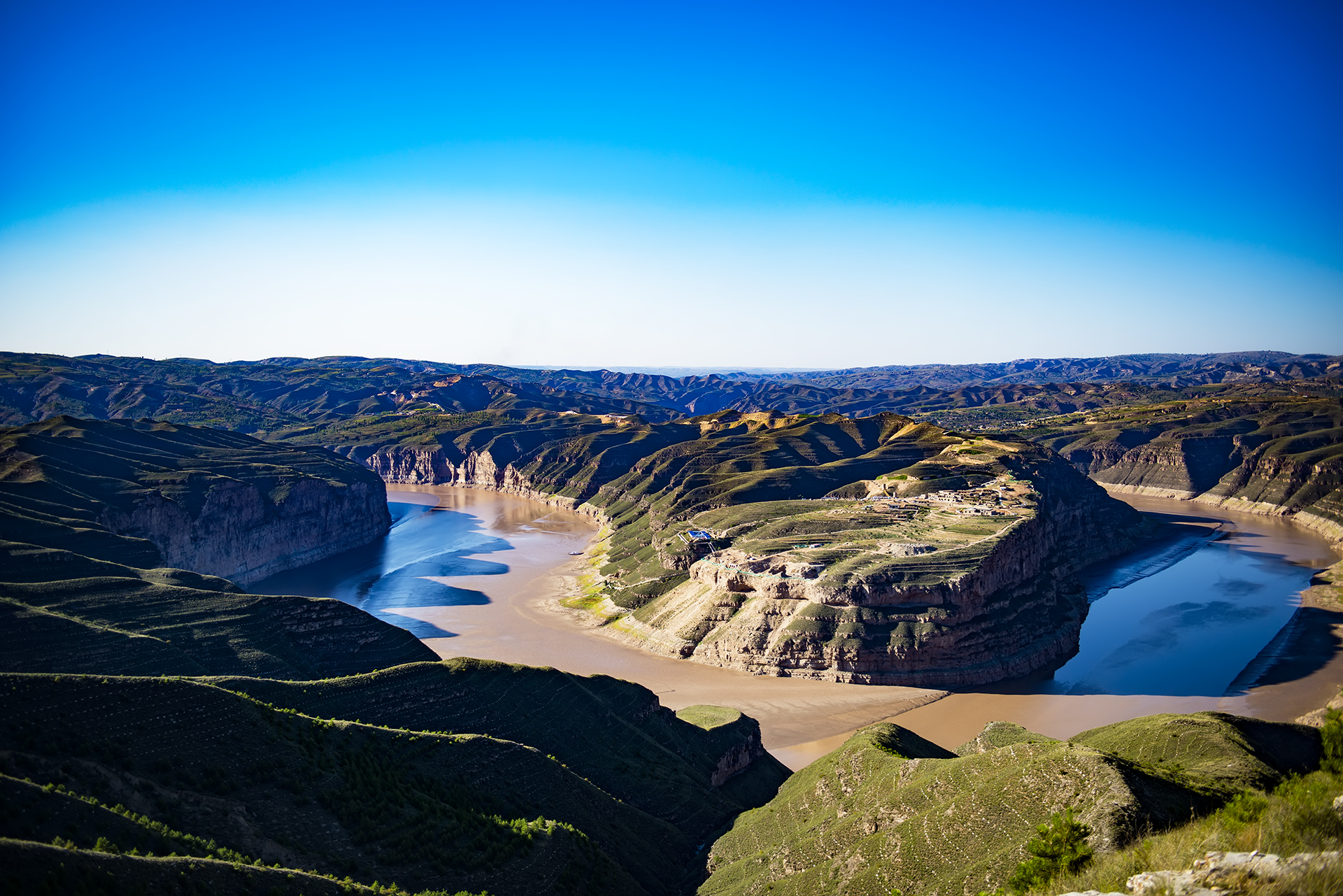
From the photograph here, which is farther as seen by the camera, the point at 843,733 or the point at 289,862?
the point at 843,733

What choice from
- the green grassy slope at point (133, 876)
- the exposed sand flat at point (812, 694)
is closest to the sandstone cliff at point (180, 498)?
the exposed sand flat at point (812, 694)

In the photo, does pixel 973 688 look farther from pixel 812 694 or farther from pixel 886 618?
pixel 812 694

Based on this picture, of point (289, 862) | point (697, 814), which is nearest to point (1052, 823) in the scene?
point (697, 814)

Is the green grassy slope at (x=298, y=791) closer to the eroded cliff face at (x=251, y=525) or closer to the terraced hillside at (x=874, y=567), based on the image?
the terraced hillside at (x=874, y=567)

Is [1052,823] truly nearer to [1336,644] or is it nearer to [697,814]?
[697,814]

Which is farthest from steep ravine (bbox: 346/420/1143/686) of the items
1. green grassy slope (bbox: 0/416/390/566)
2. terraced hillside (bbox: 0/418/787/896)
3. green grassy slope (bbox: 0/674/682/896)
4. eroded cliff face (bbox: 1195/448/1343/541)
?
eroded cliff face (bbox: 1195/448/1343/541)
